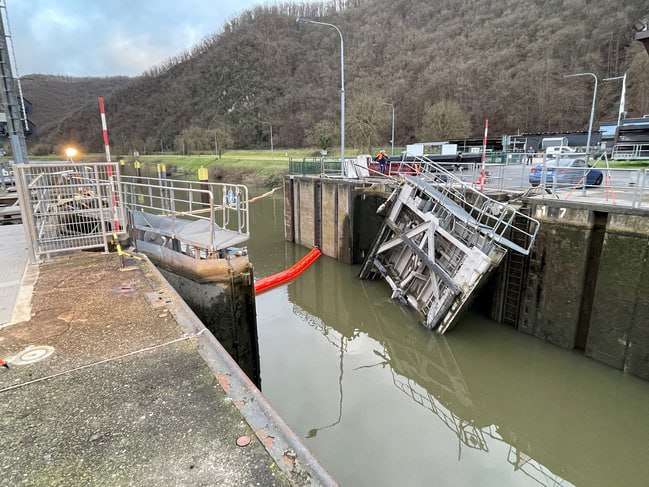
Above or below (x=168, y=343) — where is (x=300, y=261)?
below

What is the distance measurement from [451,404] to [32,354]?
22.3 feet

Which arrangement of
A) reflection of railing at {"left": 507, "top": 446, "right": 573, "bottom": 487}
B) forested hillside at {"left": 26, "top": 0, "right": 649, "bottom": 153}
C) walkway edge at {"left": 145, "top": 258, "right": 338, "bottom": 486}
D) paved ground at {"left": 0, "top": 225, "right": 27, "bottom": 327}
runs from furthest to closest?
1. forested hillside at {"left": 26, "top": 0, "right": 649, "bottom": 153}
2. reflection of railing at {"left": 507, "top": 446, "right": 573, "bottom": 487}
3. paved ground at {"left": 0, "top": 225, "right": 27, "bottom": 327}
4. walkway edge at {"left": 145, "top": 258, "right": 338, "bottom": 486}

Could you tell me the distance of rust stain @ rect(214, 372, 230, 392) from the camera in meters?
3.10

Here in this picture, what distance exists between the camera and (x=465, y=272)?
8977 millimetres

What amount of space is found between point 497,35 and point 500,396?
10309 cm

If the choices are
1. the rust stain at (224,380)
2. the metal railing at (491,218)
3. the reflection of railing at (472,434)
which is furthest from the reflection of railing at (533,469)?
the rust stain at (224,380)

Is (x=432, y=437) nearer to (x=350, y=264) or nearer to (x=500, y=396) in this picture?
(x=500, y=396)

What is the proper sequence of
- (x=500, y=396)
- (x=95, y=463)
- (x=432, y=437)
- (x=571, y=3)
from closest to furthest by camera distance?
1. (x=95, y=463)
2. (x=432, y=437)
3. (x=500, y=396)
4. (x=571, y=3)

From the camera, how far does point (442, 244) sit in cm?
1065

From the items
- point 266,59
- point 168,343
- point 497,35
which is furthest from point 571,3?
point 168,343

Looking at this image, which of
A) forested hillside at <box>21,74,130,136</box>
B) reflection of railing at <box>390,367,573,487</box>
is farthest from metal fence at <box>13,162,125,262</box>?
forested hillside at <box>21,74,130,136</box>

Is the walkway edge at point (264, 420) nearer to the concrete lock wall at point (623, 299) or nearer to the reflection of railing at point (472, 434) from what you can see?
the reflection of railing at point (472, 434)

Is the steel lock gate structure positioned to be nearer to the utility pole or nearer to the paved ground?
the paved ground

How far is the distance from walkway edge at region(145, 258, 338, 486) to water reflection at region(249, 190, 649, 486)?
328 centimetres
